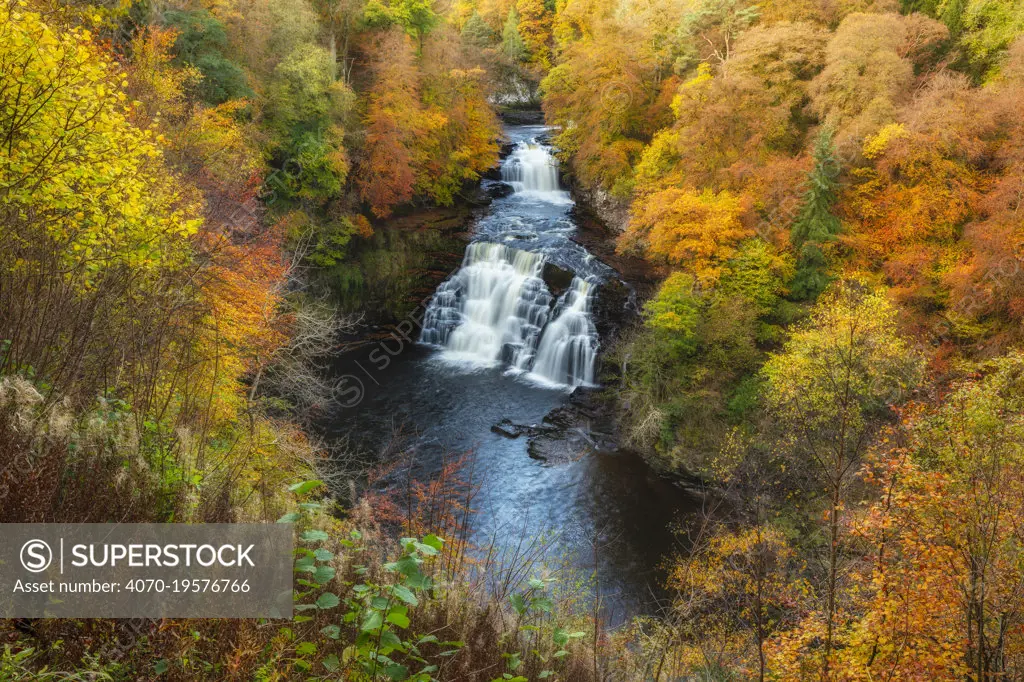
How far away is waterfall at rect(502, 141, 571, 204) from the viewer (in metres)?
31.8

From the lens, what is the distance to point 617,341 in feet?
71.1

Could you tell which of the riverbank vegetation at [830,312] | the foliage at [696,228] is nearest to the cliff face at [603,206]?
the riverbank vegetation at [830,312]

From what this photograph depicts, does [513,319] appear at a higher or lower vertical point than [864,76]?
lower

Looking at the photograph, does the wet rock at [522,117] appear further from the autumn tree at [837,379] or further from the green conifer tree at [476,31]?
the autumn tree at [837,379]

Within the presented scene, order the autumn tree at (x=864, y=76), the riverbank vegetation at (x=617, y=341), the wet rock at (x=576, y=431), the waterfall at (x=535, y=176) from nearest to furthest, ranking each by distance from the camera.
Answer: the riverbank vegetation at (x=617, y=341)
the autumn tree at (x=864, y=76)
the wet rock at (x=576, y=431)
the waterfall at (x=535, y=176)

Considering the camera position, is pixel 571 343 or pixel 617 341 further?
pixel 571 343

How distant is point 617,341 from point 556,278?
4272mm

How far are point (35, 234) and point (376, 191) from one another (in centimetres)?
2105

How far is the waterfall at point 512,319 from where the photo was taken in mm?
22781

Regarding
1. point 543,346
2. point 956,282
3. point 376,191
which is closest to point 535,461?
point 543,346

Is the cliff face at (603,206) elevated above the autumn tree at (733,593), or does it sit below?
above

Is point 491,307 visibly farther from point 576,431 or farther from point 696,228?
point 696,228

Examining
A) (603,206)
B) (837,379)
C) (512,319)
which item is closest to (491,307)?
(512,319)

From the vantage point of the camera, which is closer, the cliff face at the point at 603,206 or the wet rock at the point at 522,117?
the cliff face at the point at 603,206
